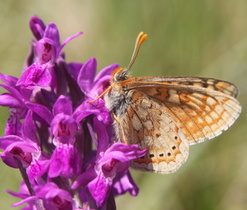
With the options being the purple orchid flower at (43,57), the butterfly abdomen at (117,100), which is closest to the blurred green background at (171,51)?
the butterfly abdomen at (117,100)

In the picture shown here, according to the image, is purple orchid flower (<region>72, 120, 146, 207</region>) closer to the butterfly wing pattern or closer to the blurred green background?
the butterfly wing pattern

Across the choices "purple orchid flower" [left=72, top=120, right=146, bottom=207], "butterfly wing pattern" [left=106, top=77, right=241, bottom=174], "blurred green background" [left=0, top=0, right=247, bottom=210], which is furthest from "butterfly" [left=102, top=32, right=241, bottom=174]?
"blurred green background" [left=0, top=0, right=247, bottom=210]

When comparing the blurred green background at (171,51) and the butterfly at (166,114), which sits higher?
the butterfly at (166,114)

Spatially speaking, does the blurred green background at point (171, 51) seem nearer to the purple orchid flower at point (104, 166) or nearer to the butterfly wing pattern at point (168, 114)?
the butterfly wing pattern at point (168, 114)

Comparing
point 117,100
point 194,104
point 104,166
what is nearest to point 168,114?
point 194,104

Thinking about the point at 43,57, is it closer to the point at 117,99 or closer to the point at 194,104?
the point at 117,99

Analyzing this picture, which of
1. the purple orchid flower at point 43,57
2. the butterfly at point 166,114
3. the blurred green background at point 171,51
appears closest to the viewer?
the purple orchid flower at point 43,57

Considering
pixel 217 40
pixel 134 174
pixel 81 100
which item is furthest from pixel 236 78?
pixel 81 100
